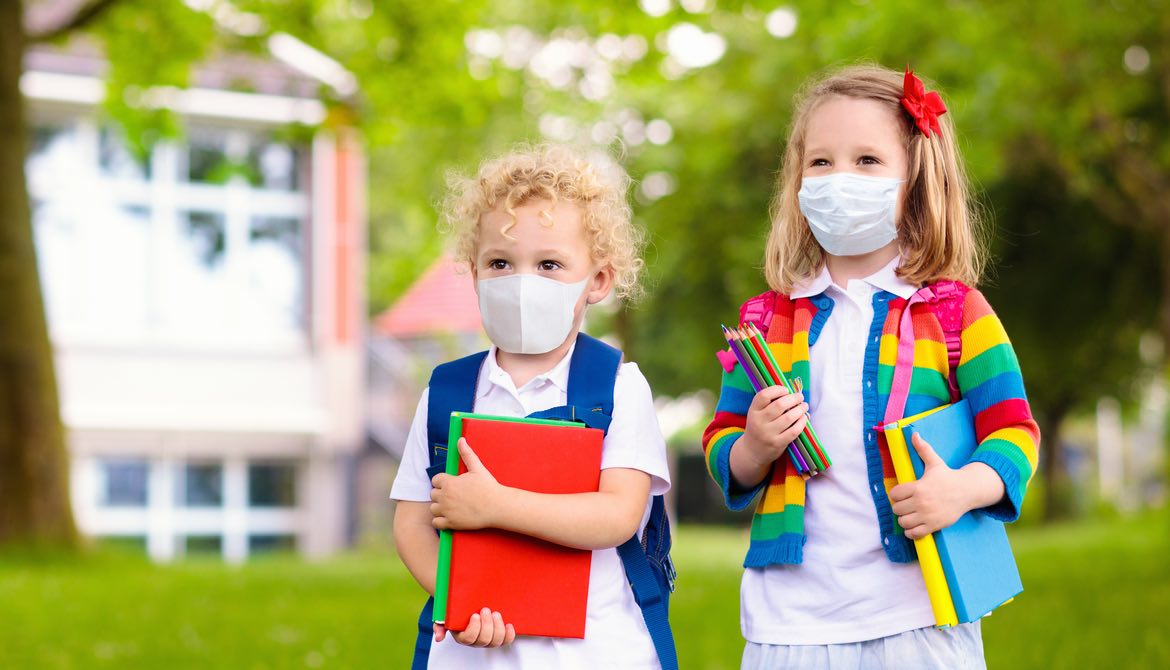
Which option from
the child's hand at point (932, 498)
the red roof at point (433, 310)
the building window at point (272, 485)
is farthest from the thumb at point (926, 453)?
the red roof at point (433, 310)

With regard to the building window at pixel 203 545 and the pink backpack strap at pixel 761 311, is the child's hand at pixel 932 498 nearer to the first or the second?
the pink backpack strap at pixel 761 311

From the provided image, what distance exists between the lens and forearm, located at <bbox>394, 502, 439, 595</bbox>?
2.52 metres

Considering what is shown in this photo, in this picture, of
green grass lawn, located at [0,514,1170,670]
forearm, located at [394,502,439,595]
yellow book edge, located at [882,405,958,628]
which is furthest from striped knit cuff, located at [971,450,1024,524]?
green grass lawn, located at [0,514,1170,670]

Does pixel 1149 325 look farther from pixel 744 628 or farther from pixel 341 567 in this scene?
pixel 744 628

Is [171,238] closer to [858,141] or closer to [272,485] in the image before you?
[272,485]

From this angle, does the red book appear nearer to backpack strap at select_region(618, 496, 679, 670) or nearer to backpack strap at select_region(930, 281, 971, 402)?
backpack strap at select_region(618, 496, 679, 670)

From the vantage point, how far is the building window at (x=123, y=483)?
19312mm

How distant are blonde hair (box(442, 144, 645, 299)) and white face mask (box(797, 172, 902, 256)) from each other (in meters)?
0.37

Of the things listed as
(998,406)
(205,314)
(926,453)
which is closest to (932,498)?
(926,453)

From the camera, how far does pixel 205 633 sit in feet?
21.1

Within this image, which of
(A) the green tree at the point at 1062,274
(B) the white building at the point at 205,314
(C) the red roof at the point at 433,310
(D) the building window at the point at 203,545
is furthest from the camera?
(C) the red roof at the point at 433,310

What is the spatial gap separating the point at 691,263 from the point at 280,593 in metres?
9.37

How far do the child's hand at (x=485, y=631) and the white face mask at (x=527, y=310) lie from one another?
0.51m

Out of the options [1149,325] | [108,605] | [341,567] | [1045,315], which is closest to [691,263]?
[1045,315]
